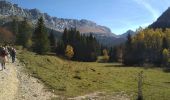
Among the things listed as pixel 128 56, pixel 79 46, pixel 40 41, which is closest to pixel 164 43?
pixel 128 56

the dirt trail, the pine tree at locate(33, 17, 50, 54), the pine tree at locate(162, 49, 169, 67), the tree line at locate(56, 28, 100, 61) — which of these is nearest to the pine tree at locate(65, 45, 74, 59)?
the tree line at locate(56, 28, 100, 61)

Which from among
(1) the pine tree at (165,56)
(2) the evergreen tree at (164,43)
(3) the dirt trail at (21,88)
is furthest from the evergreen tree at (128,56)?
(3) the dirt trail at (21,88)

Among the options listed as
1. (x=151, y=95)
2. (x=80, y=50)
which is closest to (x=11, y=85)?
(x=151, y=95)

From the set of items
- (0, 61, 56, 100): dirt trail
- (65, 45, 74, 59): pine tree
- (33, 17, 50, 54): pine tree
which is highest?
(33, 17, 50, 54): pine tree

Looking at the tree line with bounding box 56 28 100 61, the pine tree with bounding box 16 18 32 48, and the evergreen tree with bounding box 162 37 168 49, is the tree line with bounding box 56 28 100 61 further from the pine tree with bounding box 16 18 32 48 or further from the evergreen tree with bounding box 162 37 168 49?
the evergreen tree with bounding box 162 37 168 49

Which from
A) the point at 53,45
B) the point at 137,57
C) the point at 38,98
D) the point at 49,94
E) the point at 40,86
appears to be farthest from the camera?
Result: the point at 53,45

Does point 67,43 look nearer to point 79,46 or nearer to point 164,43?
point 79,46

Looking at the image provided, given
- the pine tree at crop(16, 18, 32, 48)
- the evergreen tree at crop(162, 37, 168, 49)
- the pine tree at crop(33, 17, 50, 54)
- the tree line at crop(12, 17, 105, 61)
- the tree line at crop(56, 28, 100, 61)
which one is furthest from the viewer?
the evergreen tree at crop(162, 37, 168, 49)

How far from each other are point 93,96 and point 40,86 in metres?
6.40

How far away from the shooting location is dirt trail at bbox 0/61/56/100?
111 ft

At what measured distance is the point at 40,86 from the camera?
142 feet

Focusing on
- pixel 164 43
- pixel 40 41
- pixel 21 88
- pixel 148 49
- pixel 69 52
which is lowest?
pixel 21 88

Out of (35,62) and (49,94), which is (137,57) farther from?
(49,94)

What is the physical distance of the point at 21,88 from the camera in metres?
38.6
